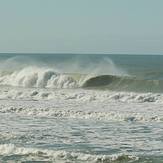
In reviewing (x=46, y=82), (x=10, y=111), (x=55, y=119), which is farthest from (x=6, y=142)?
(x=46, y=82)

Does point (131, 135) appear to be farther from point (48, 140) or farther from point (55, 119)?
point (55, 119)

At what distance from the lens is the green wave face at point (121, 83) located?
36.7 m

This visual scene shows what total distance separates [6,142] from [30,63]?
132 feet

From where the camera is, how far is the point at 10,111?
21984 millimetres

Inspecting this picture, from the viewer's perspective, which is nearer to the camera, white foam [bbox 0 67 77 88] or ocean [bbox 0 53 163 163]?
ocean [bbox 0 53 163 163]

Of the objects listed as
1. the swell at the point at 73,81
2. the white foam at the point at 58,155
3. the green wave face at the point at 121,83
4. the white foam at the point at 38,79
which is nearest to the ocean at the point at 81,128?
the white foam at the point at 58,155

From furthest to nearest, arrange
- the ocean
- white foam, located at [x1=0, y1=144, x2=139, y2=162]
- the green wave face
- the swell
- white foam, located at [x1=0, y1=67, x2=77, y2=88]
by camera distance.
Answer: white foam, located at [x1=0, y1=67, x2=77, y2=88], the swell, the green wave face, the ocean, white foam, located at [x1=0, y1=144, x2=139, y2=162]

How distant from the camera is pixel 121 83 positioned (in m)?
38.9

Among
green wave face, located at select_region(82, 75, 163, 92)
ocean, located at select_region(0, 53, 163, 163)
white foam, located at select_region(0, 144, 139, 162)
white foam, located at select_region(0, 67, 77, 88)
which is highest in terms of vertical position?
white foam, located at select_region(0, 67, 77, 88)

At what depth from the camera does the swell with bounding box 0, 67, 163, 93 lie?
37594 millimetres

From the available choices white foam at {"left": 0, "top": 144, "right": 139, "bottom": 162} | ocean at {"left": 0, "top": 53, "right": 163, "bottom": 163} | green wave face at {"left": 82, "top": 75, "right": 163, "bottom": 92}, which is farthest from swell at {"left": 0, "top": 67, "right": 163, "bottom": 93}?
white foam at {"left": 0, "top": 144, "right": 139, "bottom": 162}

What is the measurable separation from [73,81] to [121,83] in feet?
13.3

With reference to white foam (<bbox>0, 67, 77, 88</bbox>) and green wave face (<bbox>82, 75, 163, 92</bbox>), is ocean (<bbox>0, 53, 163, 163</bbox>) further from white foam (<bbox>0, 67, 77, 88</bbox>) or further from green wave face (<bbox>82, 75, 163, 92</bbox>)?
white foam (<bbox>0, 67, 77, 88</bbox>)

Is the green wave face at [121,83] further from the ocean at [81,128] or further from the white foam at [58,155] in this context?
the white foam at [58,155]
